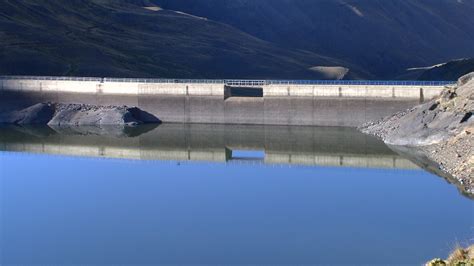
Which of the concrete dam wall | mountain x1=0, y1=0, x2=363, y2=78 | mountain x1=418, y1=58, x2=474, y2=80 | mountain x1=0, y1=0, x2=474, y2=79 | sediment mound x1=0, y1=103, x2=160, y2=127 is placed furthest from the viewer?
mountain x1=418, y1=58, x2=474, y2=80

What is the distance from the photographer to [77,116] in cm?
6644

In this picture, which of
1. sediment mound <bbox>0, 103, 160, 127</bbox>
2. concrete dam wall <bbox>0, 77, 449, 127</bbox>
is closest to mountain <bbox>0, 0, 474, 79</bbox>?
concrete dam wall <bbox>0, 77, 449, 127</bbox>

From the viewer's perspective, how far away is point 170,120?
216 ft

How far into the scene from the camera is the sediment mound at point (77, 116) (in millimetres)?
64875

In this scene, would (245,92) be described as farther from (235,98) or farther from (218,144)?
(218,144)

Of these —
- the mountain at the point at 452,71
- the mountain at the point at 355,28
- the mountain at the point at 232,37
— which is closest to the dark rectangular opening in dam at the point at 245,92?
the mountain at the point at 232,37

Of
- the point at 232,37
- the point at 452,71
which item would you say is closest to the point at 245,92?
the point at 452,71

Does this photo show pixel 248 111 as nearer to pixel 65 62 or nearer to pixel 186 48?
pixel 65 62

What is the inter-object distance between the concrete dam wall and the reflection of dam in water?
44.6 inches

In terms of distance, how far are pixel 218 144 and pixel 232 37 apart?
63005 millimetres

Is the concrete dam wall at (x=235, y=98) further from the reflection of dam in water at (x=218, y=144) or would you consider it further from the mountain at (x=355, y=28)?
the mountain at (x=355, y=28)

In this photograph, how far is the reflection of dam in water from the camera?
49156mm

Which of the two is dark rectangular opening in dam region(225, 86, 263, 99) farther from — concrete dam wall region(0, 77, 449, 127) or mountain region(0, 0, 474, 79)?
mountain region(0, 0, 474, 79)

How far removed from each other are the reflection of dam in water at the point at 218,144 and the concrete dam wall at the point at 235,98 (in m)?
1.13
